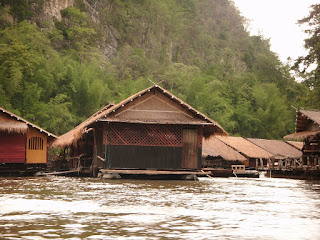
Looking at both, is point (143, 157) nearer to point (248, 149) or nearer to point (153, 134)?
point (153, 134)

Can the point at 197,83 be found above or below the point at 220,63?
below

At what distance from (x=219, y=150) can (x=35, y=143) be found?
18.7m

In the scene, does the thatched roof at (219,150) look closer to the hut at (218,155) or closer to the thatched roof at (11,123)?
the hut at (218,155)

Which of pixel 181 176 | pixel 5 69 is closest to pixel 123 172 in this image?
pixel 181 176

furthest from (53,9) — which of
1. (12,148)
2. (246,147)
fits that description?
(12,148)

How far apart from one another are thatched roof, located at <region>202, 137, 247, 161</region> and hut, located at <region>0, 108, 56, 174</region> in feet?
50.3

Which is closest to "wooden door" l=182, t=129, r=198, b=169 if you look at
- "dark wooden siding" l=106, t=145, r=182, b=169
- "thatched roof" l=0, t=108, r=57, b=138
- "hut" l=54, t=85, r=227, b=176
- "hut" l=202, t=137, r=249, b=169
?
"hut" l=54, t=85, r=227, b=176

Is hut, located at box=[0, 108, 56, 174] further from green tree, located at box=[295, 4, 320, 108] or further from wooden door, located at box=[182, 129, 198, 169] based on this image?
green tree, located at box=[295, 4, 320, 108]

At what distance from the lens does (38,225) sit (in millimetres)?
9086

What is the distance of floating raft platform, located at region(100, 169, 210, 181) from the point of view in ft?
87.2

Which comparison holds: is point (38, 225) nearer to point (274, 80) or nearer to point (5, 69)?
point (5, 69)

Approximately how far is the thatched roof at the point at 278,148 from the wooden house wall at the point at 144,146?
90.6ft

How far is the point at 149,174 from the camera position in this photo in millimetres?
27656

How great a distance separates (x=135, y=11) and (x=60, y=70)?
32385 mm
